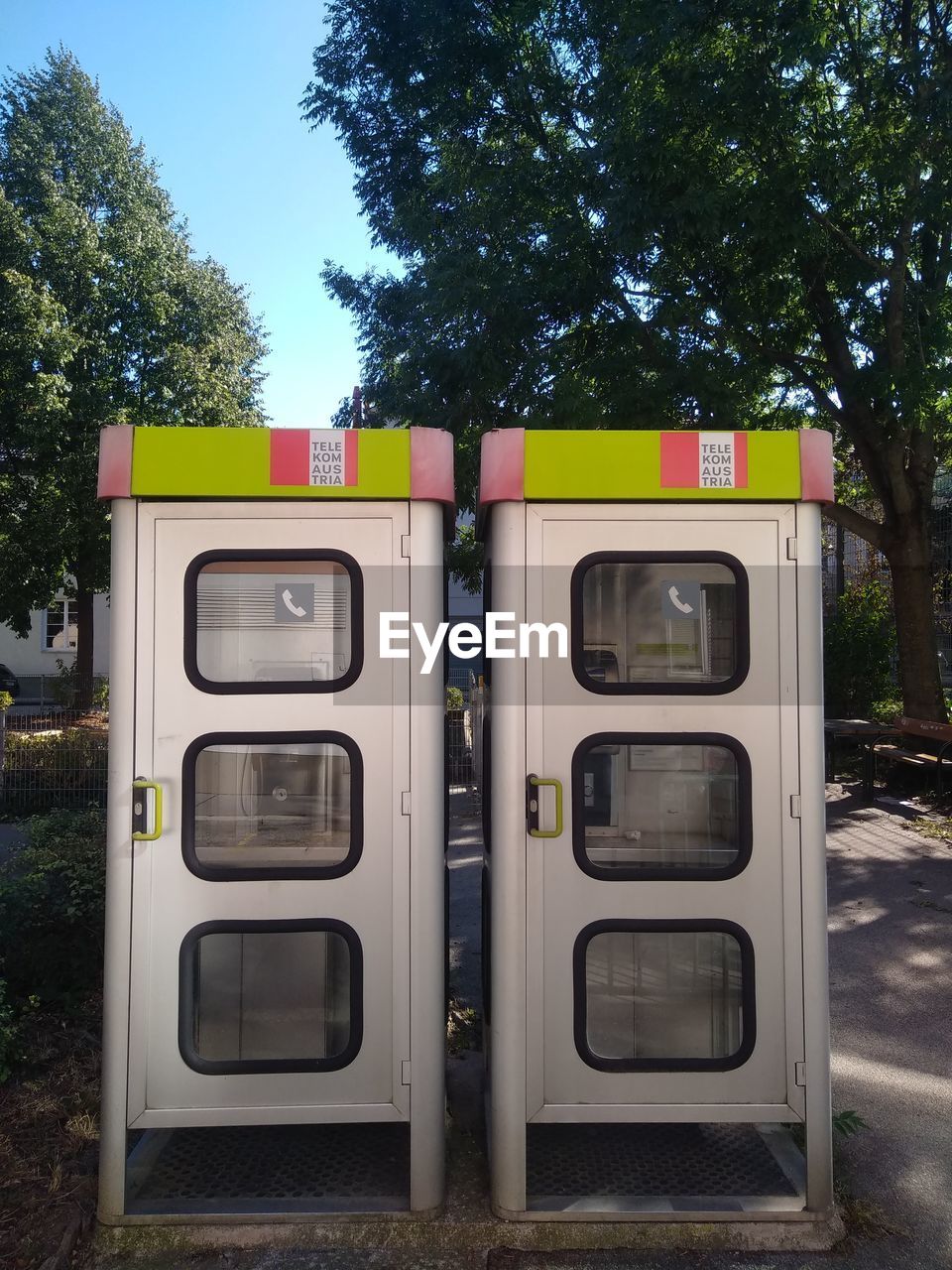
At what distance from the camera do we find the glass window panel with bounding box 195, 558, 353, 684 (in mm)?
2791

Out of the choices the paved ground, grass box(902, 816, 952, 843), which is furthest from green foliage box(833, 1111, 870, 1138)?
grass box(902, 816, 952, 843)

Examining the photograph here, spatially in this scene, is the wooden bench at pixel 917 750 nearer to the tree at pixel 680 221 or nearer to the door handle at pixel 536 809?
the tree at pixel 680 221

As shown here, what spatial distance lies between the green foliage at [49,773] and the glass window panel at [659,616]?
7.26 m

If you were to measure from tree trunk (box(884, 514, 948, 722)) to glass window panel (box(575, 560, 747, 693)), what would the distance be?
29.1 feet

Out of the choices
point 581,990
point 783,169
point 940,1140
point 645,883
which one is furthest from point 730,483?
point 783,169

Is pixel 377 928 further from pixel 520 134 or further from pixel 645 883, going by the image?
pixel 520 134

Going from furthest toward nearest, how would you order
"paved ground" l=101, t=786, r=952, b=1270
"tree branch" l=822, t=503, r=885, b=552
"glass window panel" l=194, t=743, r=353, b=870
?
1. "tree branch" l=822, t=503, r=885, b=552
2. "glass window panel" l=194, t=743, r=353, b=870
3. "paved ground" l=101, t=786, r=952, b=1270

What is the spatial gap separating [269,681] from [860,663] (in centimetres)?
1277

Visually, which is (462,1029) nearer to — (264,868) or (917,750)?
(264,868)

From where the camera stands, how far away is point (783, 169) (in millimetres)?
7527

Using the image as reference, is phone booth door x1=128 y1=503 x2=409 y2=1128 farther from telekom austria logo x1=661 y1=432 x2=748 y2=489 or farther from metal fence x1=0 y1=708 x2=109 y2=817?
metal fence x1=0 y1=708 x2=109 y2=817

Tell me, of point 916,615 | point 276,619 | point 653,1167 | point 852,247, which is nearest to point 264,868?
point 276,619

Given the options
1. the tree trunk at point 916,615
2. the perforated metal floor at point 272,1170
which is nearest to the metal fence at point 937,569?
the tree trunk at point 916,615

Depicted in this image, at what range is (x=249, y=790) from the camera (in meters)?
2.82
